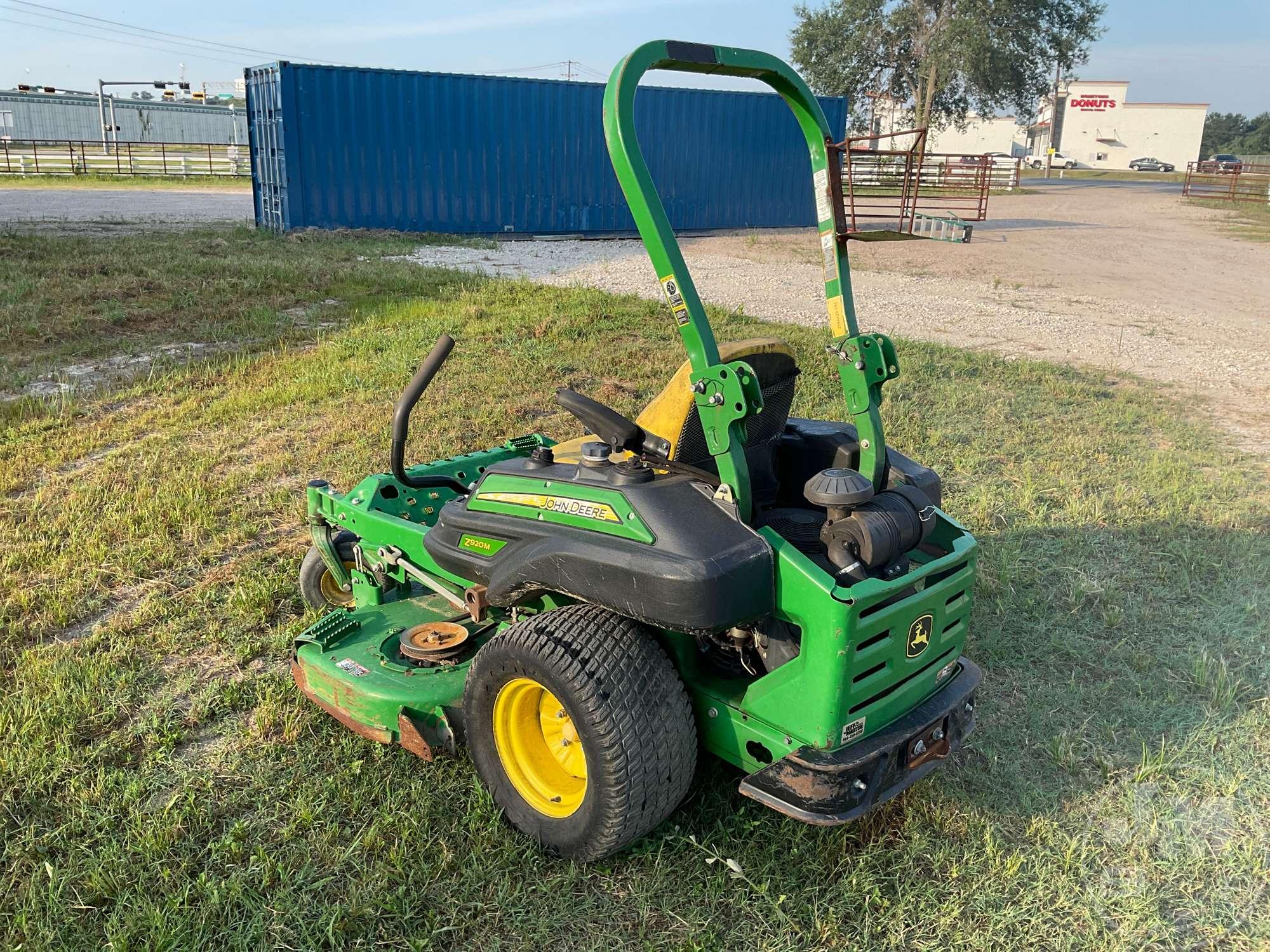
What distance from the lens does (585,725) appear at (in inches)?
96.6

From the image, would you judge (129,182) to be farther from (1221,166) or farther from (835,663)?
(1221,166)

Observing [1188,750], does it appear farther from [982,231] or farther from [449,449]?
[982,231]

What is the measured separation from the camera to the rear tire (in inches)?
96.1

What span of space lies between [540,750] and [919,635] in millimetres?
1124

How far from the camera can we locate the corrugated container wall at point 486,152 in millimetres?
15547

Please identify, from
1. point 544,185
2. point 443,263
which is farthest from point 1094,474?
point 544,185

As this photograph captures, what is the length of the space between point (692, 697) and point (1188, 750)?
178cm

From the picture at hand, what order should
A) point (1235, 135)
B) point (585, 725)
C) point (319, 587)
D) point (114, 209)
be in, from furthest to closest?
1. point (1235, 135)
2. point (114, 209)
3. point (319, 587)
4. point (585, 725)

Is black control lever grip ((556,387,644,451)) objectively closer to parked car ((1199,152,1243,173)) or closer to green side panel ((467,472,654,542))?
green side panel ((467,472,654,542))

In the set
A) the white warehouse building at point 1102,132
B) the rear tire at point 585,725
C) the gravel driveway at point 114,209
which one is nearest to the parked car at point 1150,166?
the white warehouse building at point 1102,132

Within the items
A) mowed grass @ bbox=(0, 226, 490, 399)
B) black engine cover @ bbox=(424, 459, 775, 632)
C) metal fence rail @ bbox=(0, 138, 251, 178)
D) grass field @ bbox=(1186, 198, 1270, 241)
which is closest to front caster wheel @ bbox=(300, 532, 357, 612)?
black engine cover @ bbox=(424, 459, 775, 632)

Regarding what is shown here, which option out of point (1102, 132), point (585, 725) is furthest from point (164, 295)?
point (1102, 132)

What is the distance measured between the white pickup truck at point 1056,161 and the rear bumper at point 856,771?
75807 mm

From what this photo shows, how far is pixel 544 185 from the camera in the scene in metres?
17.6
